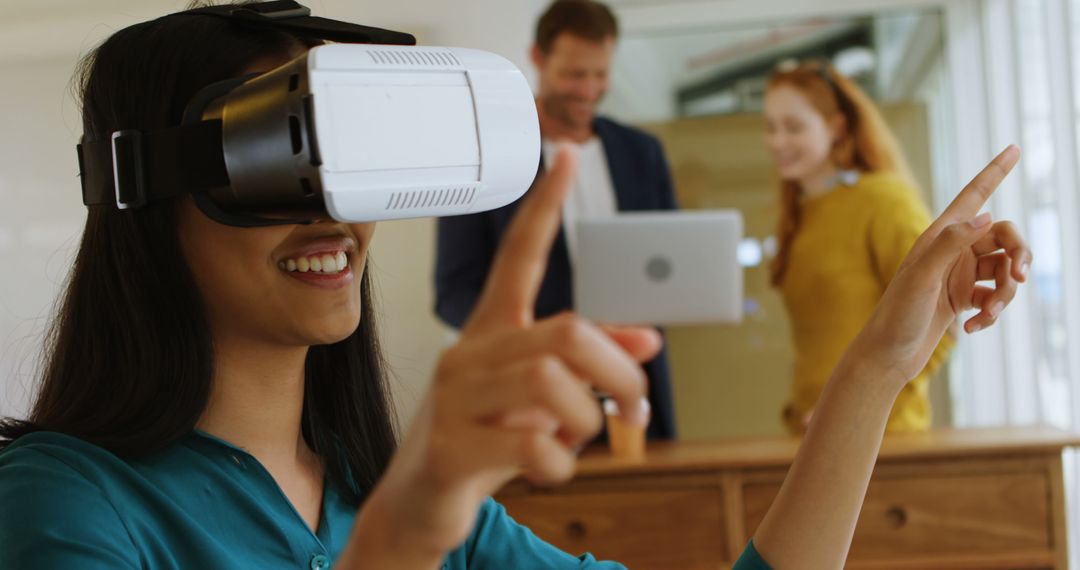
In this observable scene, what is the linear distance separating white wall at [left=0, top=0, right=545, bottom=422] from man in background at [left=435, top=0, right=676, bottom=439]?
676 millimetres

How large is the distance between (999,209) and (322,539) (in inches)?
121

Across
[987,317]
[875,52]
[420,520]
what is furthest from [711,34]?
[420,520]

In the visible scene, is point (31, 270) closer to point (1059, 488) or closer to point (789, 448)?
point (789, 448)

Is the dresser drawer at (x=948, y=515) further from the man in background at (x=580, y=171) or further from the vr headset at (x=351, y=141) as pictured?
the vr headset at (x=351, y=141)

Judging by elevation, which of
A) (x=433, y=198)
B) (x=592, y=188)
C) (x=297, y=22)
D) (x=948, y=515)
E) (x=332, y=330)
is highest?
(x=297, y=22)

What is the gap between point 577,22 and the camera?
269 cm

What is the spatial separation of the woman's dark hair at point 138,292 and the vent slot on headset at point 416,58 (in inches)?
9.1

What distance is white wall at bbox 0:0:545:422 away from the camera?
350 centimetres

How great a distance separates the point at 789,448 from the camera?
2182 millimetres

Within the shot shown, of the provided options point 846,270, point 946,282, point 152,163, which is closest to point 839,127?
point 846,270

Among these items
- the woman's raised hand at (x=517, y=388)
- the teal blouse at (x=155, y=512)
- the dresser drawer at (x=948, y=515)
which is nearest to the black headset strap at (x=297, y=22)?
the teal blouse at (x=155, y=512)

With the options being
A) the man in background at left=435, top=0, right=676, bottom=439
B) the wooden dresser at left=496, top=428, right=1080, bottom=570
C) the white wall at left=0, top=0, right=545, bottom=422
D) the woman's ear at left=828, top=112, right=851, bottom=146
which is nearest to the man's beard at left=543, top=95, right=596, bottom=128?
the man in background at left=435, top=0, right=676, bottom=439

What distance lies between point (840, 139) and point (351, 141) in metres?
2.26

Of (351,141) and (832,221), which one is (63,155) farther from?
(351,141)
